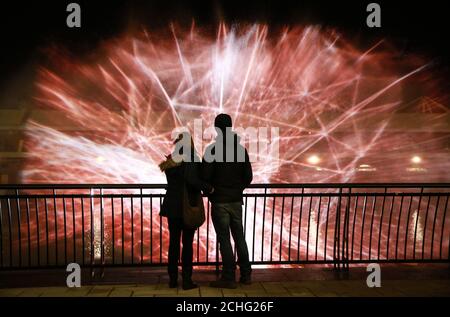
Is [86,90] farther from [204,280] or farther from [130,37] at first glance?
[204,280]

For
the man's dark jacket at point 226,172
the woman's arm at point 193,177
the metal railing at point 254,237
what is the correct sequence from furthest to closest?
the metal railing at point 254,237
the man's dark jacket at point 226,172
the woman's arm at point 193,177

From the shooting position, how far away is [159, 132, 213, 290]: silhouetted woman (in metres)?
4.53

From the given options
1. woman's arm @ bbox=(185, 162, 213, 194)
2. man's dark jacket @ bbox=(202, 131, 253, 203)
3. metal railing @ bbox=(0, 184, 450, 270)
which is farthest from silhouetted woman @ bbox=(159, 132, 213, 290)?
metal railing @ bbox=(0, 184, 450, 270)

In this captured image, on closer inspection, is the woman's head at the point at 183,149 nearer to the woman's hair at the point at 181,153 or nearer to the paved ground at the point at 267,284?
the woman's hair at the point at 181,153

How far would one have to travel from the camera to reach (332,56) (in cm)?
2953

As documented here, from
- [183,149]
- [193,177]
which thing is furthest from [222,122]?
[193,177]

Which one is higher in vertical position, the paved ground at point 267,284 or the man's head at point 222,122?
the man's head at point 222,122

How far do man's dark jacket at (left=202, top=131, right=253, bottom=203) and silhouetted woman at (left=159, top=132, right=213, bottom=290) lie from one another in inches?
5.7

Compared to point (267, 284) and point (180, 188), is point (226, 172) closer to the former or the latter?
point (180, 188)

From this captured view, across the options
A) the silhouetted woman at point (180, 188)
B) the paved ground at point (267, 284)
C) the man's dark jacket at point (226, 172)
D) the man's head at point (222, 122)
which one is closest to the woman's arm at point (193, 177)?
the silhouetted woman at point (180, 188)

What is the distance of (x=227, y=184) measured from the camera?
472 cm

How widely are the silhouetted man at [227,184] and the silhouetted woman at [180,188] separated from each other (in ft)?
0.57

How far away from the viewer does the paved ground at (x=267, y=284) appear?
4.55 metres

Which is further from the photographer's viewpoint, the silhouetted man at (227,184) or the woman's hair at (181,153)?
the silhouetted man at (227,184)
